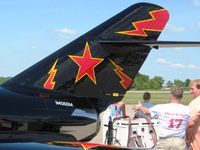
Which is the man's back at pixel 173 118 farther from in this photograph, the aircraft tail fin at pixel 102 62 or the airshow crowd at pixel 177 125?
the aircraft tail fin at pixel 102 62

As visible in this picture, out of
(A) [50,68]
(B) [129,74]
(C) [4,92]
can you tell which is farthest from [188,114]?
(C) [4,92]

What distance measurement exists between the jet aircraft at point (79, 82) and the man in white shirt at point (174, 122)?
67 cm

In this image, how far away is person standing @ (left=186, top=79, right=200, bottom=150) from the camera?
5.63 metres

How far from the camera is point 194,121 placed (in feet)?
18.5

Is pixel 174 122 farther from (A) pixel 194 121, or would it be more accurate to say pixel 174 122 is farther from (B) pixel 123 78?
(B) pixel 123 78

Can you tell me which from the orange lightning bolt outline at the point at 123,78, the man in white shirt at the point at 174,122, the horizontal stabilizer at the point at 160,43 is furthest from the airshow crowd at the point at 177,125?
the orange lightning bolt outline at the point at 123,78

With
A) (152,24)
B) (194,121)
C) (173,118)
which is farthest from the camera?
(152,24)

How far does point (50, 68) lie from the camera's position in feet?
18.9

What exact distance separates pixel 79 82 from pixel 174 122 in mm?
1333

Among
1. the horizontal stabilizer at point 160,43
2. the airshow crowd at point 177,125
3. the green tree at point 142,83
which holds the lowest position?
the airshow crowd at point 177,125

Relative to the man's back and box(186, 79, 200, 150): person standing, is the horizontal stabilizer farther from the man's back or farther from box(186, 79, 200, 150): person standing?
the man's back

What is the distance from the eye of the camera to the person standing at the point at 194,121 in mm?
5633

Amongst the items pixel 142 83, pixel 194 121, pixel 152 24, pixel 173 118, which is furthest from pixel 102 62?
pixel 142 83

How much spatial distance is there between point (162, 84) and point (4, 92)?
115328 millimetres
